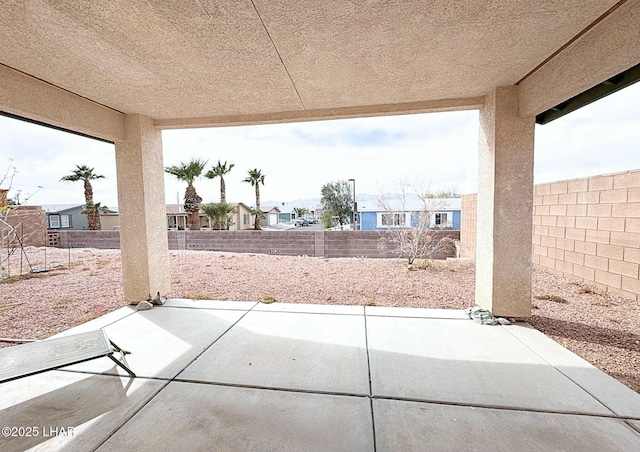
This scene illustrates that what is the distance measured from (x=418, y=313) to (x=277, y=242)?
8.27 meters

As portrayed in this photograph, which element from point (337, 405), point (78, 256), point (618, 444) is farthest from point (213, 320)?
point (78, 256)

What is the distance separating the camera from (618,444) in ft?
5.45

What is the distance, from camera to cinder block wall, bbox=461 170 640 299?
403cm

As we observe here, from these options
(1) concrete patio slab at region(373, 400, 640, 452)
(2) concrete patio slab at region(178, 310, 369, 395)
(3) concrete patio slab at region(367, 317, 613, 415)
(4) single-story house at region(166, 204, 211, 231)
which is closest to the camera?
(1) concrete patio slab at region(373, 400, 640, 452)

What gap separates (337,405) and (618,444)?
1645 millimetres

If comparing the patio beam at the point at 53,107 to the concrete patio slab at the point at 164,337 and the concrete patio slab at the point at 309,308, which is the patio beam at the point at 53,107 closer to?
the concrete patio slab at the point at 164,337

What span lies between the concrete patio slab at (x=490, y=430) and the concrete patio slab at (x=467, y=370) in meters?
0.10

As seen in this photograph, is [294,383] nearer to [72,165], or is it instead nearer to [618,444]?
[618,444]

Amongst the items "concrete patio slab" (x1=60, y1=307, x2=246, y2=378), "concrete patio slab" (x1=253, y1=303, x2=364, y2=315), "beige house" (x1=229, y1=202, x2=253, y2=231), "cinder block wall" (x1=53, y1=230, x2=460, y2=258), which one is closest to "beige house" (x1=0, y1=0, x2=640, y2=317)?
"concrete patio slab" (x1=60, y1=307, x2=246, y2=378)

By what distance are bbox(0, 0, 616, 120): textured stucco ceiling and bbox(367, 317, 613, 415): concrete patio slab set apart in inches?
108

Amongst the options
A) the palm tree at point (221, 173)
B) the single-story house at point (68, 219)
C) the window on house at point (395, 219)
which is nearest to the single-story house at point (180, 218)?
the palm tree at point (221, 173)

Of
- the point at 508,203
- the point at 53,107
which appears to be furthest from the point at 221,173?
the point at 508,203

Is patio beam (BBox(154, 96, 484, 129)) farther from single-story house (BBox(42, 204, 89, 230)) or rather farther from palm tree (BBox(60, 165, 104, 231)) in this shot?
Answer: single-story house (BBox(42, 204, 89, 230))

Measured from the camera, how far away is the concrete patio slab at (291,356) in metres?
2.32
